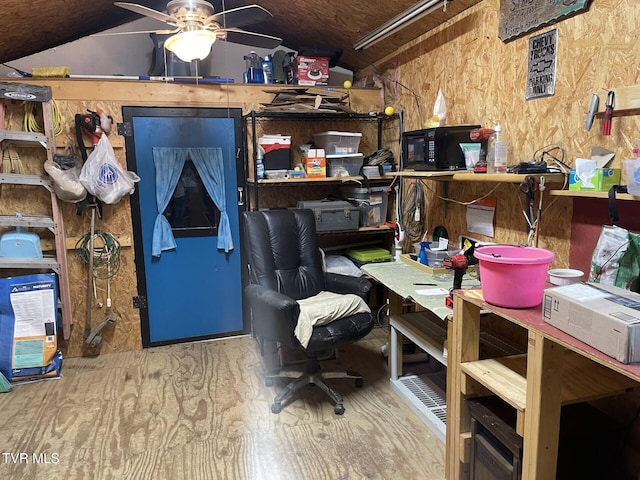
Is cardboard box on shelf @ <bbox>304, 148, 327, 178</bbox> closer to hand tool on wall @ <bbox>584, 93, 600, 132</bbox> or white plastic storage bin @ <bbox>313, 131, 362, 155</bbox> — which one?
white plastic storage bin @ <bbox>313, 131, 362, 155</bbox>

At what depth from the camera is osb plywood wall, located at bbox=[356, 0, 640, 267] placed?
184 centimetres

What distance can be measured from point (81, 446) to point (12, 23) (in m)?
2.60

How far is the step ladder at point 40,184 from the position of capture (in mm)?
3043

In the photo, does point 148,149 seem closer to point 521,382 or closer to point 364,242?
point 364,242

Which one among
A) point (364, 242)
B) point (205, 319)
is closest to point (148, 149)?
point (205, 319)

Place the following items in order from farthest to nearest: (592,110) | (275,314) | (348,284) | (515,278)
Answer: (348,284) < (275,314) < (592,110) < (515,278)

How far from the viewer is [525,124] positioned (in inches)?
91.4

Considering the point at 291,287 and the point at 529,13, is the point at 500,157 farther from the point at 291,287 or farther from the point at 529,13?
the point at 291,287

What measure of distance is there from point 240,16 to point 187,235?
1.92 m

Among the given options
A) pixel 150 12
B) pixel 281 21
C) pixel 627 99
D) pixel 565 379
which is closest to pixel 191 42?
pixel 150 12

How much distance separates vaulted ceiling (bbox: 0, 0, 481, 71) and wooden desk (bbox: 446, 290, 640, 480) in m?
1.85

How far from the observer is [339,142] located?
3.62 m

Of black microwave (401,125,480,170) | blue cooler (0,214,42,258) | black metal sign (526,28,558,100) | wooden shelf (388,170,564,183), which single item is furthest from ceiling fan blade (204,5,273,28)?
blue cooler (0,214,42,258)

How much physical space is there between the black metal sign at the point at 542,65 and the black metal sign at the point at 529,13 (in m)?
0.06
